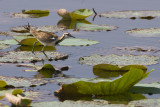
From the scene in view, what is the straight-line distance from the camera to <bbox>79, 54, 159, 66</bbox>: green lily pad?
258 inches

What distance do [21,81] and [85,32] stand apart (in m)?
3.61

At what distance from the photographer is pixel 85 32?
8.91 m

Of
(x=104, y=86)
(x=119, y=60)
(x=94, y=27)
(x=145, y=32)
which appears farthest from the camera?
(x=94, y=27)

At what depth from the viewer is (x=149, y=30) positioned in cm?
877

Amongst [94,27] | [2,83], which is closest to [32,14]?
[94,27]

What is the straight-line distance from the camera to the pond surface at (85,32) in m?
6.22

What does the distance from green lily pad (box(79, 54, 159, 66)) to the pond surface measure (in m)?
0.08

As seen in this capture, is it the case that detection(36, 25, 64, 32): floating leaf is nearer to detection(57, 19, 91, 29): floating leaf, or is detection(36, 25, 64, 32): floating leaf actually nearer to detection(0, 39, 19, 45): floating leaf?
detection(57, 19, 91, 29): floating leaf

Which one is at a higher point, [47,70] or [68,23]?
[68,23]

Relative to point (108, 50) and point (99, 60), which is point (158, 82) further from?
point (108, 50)

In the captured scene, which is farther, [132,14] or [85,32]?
[132,14]

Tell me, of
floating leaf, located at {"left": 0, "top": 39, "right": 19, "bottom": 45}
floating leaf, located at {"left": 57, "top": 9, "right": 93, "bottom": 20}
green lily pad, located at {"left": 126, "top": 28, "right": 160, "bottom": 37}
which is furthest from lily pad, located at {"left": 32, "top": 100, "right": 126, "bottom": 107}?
floating leaf, located at {"left": 57, "top": 9, "right": 93, "bottom": 20}

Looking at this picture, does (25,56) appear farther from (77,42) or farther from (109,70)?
(109,70)

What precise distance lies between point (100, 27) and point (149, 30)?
951 mm
